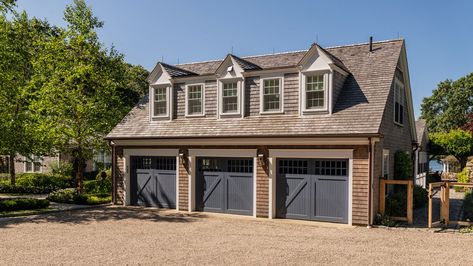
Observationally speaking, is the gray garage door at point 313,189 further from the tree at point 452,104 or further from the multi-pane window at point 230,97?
the tree at point 452,104

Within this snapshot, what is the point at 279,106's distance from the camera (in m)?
16.0

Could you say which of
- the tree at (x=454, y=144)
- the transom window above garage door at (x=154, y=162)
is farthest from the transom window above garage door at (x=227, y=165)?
the tree at (x=454, y=144)

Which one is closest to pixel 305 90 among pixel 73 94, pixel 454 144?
pixel 73 94

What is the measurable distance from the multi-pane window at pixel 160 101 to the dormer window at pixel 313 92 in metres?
7.00

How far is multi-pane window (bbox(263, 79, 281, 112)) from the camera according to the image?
1614cm

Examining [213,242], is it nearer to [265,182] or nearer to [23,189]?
[265,182]

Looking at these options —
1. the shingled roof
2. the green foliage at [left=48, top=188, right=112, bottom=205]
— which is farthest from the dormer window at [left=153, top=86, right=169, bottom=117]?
the green foliage at [left=48, top=188, right=112, bottom=205]

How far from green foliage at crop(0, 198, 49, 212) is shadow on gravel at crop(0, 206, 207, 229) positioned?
A: 5.02ft

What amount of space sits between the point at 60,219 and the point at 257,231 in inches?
311

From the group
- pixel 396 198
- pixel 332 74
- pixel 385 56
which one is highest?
pixel 385 56

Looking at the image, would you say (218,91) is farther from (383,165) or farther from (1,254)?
(1,254)

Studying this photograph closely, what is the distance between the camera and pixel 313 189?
14.6 m

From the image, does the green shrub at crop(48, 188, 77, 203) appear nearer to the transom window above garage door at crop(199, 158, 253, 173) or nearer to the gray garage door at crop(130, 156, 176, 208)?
the gray garage door at crop(130, 156, 176, 208)

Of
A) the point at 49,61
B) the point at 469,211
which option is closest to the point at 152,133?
the point at 49,61
